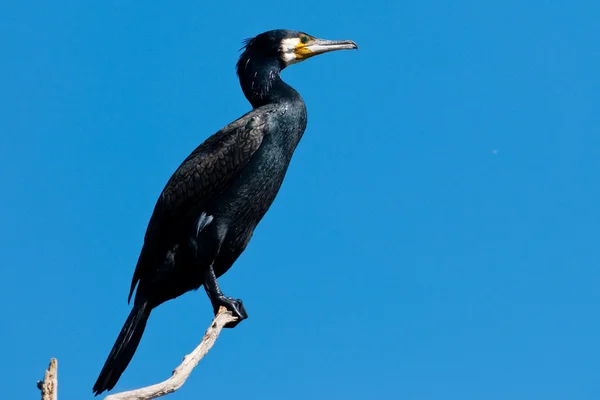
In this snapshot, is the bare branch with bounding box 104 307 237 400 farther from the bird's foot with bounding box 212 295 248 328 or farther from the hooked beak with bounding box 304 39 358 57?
the hooked beak with bounding box 304 39 358 57

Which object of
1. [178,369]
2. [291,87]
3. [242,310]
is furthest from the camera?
[291,87]

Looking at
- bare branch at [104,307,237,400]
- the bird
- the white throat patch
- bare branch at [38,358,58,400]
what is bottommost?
bare branch at [38,358,58,400]

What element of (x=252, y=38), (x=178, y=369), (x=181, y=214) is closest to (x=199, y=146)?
(x=181, y=214)

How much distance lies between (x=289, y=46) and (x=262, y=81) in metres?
0.33

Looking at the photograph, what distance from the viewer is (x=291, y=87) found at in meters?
6.48

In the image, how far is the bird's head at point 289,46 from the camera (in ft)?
21.7

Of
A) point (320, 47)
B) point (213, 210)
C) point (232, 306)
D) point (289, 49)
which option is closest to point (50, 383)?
point (232, 306)

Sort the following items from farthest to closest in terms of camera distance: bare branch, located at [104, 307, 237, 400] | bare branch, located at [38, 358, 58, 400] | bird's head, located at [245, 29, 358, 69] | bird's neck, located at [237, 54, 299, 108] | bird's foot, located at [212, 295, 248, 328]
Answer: bird's head, located at [245, 29, 358, 69] → bird's neck, located at [237, 54, 299, 108] → bird's foot, located at [212, 295, 248, 328] → bare branch, located at [104, 307, 237, 400] → bare branch, located at [38, 358, 58, 400]

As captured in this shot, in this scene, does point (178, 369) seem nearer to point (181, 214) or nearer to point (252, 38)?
point (181, 214)

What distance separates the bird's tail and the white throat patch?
177 cm

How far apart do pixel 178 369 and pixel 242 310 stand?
130 centimetres

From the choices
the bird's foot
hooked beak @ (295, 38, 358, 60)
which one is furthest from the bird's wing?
hooked beak @ (295, 38, 358, 60)

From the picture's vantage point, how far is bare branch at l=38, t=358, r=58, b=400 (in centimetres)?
390

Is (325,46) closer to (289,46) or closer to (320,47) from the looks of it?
(320,47)
